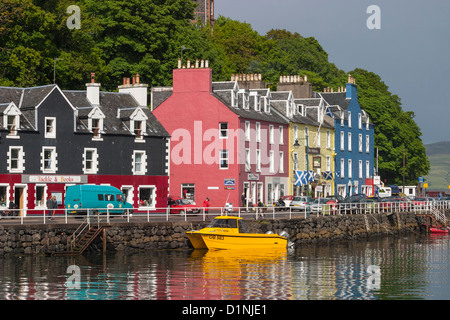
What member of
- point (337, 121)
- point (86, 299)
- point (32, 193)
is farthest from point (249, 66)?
point (86, 299)

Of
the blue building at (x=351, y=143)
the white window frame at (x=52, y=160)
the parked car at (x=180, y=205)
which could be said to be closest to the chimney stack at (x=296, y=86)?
the blue building at (x=351, y=143)

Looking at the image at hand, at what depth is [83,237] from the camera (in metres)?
54.3

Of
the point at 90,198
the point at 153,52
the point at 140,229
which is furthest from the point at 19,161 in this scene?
the point at 153,52

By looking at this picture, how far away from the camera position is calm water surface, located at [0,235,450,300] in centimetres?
3942

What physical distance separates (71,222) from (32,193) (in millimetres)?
10919

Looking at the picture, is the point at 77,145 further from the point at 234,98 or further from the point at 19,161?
the point at 234,98

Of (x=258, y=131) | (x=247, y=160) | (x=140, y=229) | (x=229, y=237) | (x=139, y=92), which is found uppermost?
(x=139, y=92)

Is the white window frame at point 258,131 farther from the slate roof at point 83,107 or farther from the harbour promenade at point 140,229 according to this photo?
the slate roof at point 83,107

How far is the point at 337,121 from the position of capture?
350 ft

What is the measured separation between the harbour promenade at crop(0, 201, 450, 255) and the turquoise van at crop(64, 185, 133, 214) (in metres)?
0.88

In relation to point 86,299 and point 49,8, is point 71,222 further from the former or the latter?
point 49,8

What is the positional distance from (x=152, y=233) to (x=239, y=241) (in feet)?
18.5

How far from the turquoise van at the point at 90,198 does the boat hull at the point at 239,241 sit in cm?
732

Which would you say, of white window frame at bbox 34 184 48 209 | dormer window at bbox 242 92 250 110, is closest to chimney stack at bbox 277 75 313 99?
dormer window at bbox 242 92 250 110
